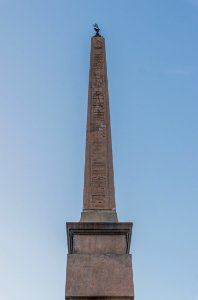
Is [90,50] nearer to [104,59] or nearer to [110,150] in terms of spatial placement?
[104,59]

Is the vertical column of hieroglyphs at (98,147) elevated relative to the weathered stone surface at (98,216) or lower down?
elevated

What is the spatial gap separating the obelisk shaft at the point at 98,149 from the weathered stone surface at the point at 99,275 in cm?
103

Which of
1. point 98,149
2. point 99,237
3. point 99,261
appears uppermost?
point 98,149

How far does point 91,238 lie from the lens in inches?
387

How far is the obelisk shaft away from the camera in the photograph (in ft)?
34.3

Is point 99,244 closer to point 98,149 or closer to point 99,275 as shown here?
point 99,275

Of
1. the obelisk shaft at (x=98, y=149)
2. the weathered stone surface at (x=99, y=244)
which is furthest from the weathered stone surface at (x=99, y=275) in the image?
the obelisk shaft at (x=98, y=149)

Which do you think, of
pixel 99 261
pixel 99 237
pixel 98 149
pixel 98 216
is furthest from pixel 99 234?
pixel 98 149

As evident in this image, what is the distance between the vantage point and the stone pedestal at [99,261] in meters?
9.14

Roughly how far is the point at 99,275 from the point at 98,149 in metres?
2.67

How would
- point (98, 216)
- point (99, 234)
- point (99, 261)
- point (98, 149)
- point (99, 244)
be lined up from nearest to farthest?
point (99, 261), point (99, 244), point (99, 234), point (98, 216), point (98, 149)

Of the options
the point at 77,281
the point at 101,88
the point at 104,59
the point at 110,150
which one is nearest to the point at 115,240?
the point at 77,281

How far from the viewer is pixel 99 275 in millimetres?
9312

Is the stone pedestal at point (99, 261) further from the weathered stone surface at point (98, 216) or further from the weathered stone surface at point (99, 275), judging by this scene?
the weathered stone surface at point (98, 216)
